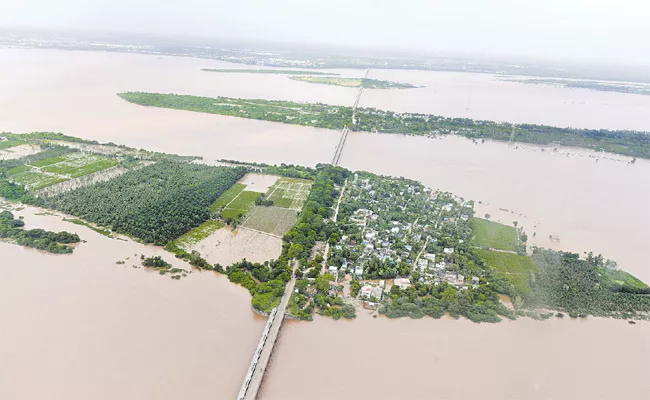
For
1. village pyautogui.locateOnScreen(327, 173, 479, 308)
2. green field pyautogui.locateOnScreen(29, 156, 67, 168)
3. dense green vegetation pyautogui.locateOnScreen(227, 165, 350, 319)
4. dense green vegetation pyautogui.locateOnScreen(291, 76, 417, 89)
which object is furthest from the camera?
dense green vegetation pyautogui.locateOnScreen(291, 76, 417, 89)

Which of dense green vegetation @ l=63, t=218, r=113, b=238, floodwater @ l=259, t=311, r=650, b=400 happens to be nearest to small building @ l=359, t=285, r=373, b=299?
floodwater @ l=259, t=311, r=650, b=400

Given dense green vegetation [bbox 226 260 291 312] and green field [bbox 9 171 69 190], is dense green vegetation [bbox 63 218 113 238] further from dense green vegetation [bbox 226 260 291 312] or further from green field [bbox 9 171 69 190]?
dense green vegetation [bbox 226 260 291 312]

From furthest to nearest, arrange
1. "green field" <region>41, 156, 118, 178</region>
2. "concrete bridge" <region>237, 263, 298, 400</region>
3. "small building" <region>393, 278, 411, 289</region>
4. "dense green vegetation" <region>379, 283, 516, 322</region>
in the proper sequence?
"green field" <region>41, 156, 118, 178</region>
"small building" <region>393, 278, 411, 289</region>
"dense green vegetation" <region>379, 283, 516, 322</region>
"concrete bridge" <region>237, 263, 298, 400</region>

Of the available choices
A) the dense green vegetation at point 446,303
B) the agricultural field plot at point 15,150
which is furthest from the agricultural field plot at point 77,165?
the dense green vegetation at point 446,303

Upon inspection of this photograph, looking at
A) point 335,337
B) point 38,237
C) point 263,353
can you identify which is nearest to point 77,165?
point 38,237

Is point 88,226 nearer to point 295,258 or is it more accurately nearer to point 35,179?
point 35,179

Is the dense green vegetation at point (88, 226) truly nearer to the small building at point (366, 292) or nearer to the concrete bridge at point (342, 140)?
the small building at point (366, 292)
